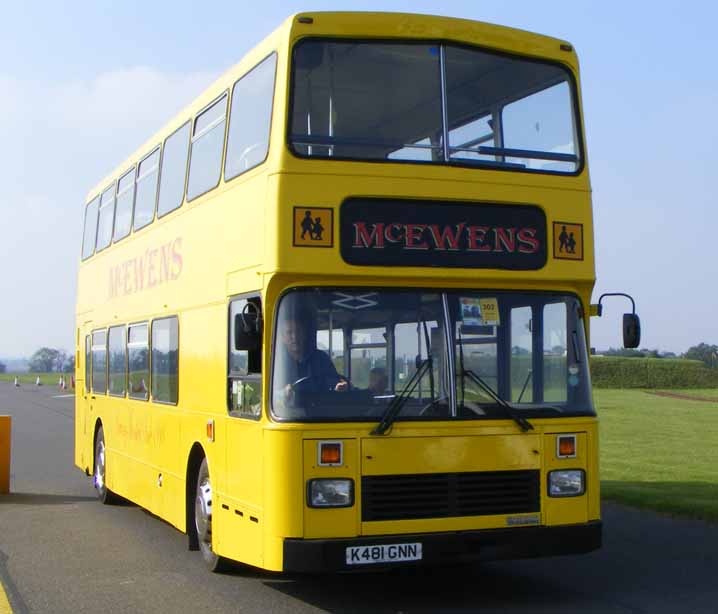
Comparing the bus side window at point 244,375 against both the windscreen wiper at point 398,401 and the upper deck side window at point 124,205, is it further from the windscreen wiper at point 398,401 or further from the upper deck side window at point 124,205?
the upper deck side window at point 124,205

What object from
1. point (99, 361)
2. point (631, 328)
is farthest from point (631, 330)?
point (99, 361)

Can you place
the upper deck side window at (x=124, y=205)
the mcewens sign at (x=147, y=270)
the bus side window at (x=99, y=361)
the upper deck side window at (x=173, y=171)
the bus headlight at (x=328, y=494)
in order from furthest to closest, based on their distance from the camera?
the bus side window at (x=99, y=361) < the upper deck side window at (x=124, y=205) < the upper deck side window at (x=173, y=171) < the mcewens sign at (x=147, y=270) < the bus headlight at (x=328, y=494)

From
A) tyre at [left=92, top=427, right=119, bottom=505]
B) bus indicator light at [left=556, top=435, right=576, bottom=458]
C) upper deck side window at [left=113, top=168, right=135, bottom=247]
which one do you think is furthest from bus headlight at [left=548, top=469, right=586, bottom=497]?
tyre at [left=92, top=427, right=119, bottom=505]

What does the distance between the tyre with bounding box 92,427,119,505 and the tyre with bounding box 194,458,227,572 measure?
495 centimetres

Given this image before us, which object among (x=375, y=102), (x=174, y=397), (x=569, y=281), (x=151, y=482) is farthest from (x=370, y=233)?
(x=151, y=482)

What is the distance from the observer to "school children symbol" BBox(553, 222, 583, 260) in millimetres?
9242

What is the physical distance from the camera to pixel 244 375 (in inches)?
367

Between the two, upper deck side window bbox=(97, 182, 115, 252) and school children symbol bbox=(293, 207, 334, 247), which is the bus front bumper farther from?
upper deck side window bbox=(97, 182, 115, 252)

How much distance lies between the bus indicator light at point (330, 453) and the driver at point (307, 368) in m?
0.40

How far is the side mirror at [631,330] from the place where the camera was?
982 centimetres

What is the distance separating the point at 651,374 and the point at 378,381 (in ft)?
183

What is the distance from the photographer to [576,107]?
973 cm

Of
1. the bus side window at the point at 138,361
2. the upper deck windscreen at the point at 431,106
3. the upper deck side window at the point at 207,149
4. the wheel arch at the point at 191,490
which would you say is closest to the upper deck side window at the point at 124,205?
the bus side window at the point at 138,361

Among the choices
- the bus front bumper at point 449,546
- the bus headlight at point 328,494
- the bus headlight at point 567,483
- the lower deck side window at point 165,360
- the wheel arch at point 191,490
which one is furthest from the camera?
the lower deck side window at point 165,360
